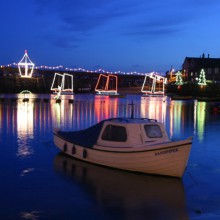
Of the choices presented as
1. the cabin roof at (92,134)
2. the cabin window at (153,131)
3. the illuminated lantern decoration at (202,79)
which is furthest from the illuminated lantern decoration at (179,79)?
the cabin window at (153,131)

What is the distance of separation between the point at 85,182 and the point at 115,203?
285 centimetres

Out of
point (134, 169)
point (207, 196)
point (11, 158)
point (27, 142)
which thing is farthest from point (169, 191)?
point (27, 142)

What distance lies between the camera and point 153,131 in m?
17.0

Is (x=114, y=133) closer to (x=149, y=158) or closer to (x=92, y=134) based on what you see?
(x=92, y=134)

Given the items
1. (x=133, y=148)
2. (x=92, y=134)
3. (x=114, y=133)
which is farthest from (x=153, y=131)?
(x=92, y=134)

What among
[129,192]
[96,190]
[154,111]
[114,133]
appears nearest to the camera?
[129,192]

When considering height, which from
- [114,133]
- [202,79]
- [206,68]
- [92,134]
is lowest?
[92,134]

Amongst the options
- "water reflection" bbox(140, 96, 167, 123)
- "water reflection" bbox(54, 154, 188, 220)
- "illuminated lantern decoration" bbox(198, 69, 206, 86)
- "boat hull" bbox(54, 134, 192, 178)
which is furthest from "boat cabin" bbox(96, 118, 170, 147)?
"illuminated lantern decoration" bbox(198, 69, 206, 86)

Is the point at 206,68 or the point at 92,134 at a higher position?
the point at 206,68

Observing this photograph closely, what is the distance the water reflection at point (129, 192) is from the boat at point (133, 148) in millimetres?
371

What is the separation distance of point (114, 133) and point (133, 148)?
1.75 m

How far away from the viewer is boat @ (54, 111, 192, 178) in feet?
49.4

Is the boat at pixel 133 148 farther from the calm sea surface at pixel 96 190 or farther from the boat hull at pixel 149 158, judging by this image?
the calm sea surface at pixel 96 190

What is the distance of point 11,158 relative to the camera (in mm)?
19641
